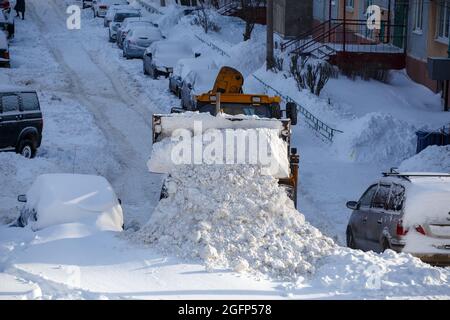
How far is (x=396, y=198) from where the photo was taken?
13.0 m

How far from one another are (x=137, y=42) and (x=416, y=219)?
26550mm

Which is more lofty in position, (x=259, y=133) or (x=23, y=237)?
(x=259, y=133)

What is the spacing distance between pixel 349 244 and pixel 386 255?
9.70 ft

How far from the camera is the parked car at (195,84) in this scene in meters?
26.2

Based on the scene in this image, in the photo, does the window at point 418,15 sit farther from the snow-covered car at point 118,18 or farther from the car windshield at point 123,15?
the car windshield at point 123,15

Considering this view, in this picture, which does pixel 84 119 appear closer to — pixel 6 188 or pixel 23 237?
Result: pixel 6 188

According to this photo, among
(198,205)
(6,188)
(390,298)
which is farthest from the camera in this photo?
(6,188)

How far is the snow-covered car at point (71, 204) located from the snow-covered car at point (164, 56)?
1883 cm

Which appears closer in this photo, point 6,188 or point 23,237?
point 23,237

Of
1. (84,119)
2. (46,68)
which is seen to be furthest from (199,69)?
(46,68)

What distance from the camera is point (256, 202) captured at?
1209cm

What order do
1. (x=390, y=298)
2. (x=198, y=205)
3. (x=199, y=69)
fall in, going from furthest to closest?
(x=199, y=69)
(x=198, y=205)
(x=390, y=298)

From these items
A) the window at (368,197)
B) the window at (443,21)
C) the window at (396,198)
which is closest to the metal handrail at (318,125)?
the window at (443,21)

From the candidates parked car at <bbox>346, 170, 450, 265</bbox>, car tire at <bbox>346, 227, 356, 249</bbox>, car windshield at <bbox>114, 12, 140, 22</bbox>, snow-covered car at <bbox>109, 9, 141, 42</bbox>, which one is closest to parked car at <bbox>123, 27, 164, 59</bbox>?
snow-covered car at <bbox>109, 9, 141, 42</bbox>
